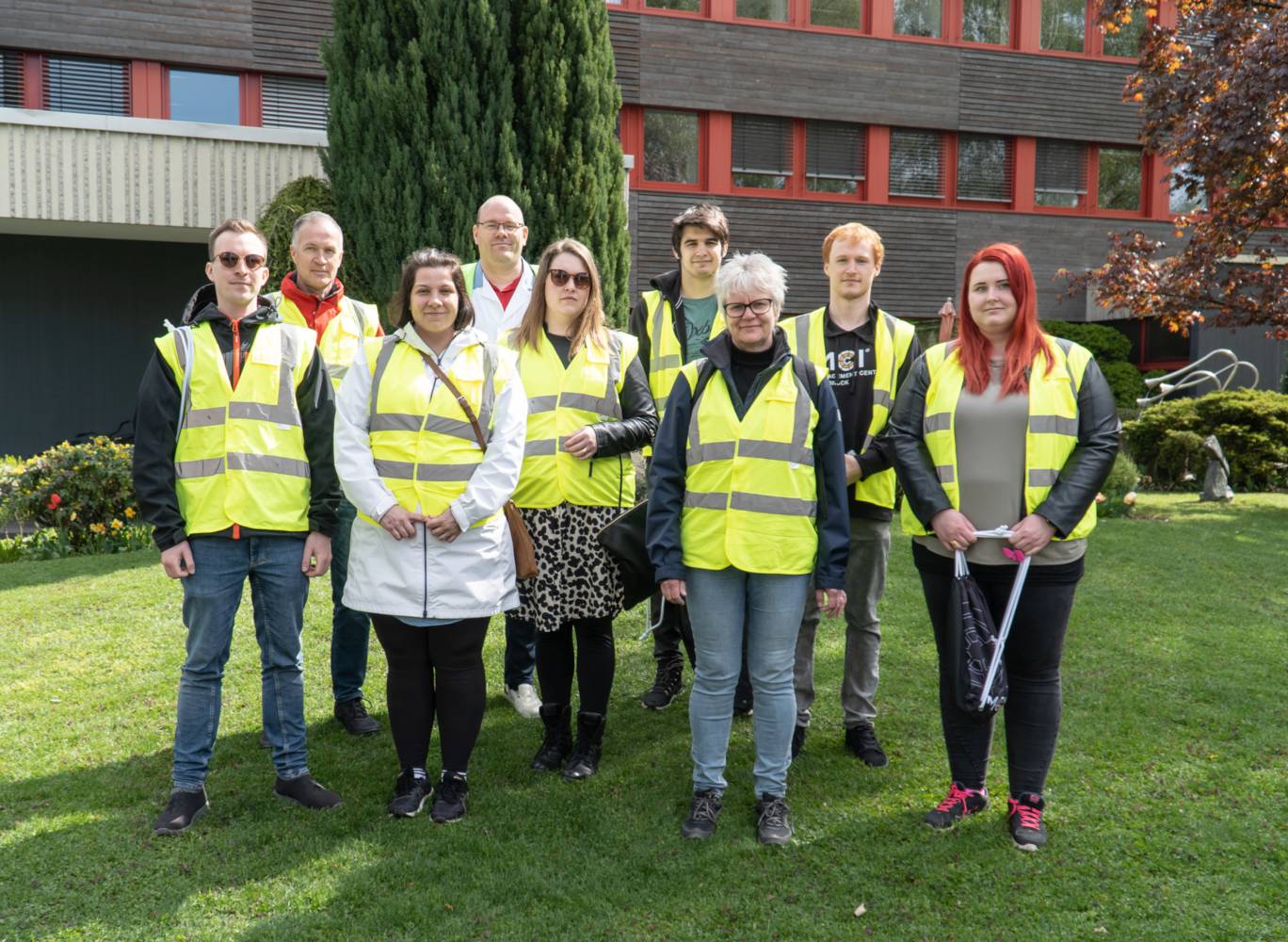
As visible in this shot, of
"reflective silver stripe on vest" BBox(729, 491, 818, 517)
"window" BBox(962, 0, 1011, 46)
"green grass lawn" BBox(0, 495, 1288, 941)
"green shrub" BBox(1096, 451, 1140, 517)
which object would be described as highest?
"window" BBox(962, 0, 1011, 46)

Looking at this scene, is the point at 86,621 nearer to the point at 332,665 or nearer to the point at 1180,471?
the point at 332,665

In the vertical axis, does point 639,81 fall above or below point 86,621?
above

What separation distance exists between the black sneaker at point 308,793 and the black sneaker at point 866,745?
2196 mm

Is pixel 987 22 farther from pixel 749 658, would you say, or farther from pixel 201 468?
pixel 201 468

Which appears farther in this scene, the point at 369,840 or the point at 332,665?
the point at 332,665

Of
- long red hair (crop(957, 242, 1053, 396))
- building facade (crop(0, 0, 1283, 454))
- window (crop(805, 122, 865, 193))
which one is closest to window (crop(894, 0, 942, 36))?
building facade (crop(0, 0, 1283, 454))

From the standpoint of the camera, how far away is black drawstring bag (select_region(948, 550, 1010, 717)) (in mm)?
3438

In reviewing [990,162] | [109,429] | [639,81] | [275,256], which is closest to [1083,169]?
[990,162]

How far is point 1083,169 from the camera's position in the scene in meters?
18.2

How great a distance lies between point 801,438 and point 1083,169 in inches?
684

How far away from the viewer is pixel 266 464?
3674 millimetres

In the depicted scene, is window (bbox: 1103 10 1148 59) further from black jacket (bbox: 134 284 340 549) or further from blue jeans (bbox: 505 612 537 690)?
black jacket (bbox: 134 284 340 549)

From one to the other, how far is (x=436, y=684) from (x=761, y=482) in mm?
1471

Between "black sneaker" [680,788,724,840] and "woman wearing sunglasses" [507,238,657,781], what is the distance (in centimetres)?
61
